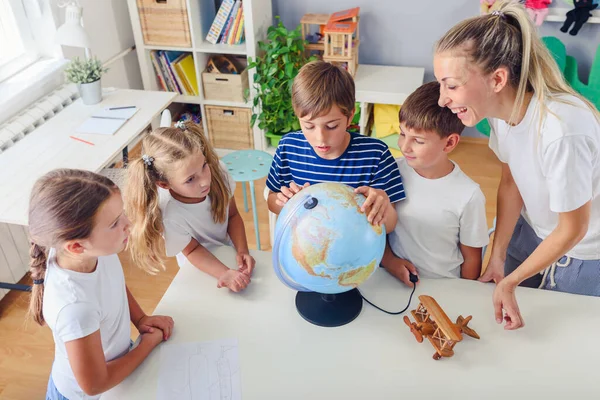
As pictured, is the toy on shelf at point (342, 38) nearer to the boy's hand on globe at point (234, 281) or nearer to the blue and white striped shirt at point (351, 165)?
the blue and white striped shirt at point (351, 165)

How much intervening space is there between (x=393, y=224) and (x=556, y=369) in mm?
517

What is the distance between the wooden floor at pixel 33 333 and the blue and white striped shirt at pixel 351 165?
123 centimetres

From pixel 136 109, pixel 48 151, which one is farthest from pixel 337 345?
pixel 136 109

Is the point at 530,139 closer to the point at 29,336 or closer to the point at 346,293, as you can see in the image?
the point at 346,293

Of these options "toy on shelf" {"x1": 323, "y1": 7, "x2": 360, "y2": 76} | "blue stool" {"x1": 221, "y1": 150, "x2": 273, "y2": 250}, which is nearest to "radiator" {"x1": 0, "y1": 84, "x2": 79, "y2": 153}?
"blue stool" {"x1": 221, "y1": 150, "x2": 273, "y2": 250}

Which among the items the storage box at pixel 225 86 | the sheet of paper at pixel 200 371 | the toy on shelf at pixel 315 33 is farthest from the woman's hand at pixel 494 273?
the storage box at pixel 225 86

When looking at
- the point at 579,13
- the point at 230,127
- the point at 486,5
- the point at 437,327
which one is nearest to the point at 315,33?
the point at 230,127

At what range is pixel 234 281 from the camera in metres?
1.40

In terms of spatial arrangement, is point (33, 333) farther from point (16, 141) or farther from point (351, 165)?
point (351, 165)

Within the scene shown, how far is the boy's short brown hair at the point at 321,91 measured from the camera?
1357mm

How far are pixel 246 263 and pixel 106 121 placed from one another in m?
1.35

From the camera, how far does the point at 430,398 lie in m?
1.12

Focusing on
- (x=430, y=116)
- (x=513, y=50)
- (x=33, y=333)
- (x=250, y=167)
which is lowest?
(x=33, y=333)

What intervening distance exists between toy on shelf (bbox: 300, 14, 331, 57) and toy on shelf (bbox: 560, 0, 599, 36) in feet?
4.74
